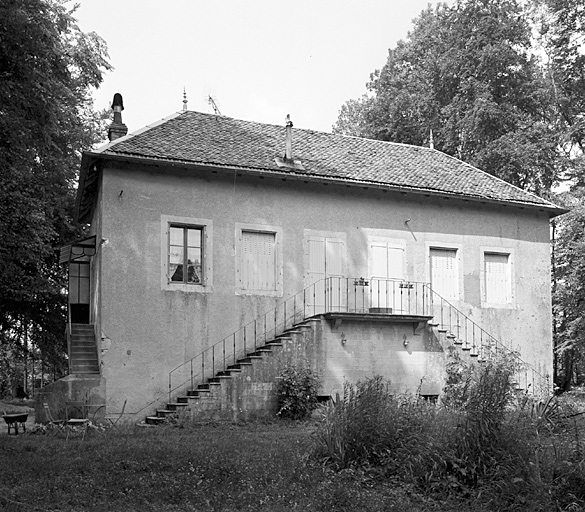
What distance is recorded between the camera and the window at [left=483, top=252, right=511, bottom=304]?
24844 mm

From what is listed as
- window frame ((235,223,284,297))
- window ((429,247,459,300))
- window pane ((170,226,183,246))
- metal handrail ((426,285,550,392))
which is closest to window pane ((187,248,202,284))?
window pane ((170,226,183,246))

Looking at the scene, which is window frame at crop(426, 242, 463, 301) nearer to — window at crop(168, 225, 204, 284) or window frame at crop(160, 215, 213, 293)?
window frame at crop(160, 215, 213, 293)

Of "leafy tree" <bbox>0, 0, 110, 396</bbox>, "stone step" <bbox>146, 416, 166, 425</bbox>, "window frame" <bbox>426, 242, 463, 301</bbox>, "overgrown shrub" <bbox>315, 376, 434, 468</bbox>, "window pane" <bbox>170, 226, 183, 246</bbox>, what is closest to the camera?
"overgrown shrub" <bbox>315, 376, 434, 468</bbox>

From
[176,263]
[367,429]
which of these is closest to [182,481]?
[367,429]

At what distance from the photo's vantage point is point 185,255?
2098 centimetres

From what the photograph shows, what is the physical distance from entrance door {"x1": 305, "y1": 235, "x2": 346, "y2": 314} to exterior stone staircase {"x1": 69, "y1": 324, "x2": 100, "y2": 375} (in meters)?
5.90

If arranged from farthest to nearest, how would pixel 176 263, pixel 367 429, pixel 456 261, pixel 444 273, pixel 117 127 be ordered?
pixel 456 261, pixel 444 273, pixel 117 127, pixel 176 263, pixel 367 429

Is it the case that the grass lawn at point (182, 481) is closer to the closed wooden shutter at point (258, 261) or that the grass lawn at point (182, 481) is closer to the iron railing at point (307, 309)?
the iron railing at point (307, 309)

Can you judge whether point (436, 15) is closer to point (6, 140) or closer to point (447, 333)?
point (447, 333)

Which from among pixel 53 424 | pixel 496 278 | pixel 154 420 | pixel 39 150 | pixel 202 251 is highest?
pixel 39 150

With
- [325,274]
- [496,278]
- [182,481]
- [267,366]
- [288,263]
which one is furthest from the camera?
[496,278]

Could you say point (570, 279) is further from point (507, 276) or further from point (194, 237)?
point (194, 237)

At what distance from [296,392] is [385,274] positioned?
17.3ft

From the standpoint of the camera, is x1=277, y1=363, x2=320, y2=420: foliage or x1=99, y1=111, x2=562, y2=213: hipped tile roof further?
x1=99, y1=111, x2=562, y2=213: hipped tile roof
